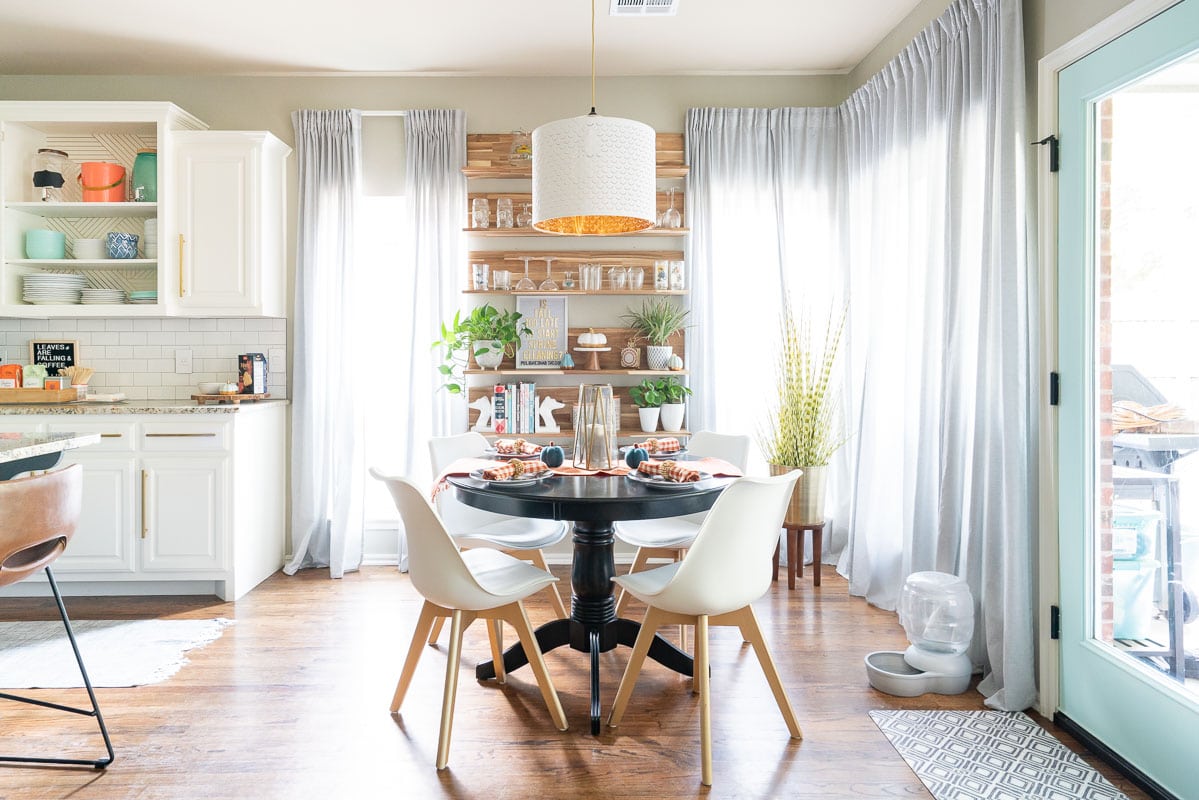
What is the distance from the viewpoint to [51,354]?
4.38 metres

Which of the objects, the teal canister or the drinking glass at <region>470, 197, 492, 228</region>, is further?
the drinking glass at <region>470, 197, 492, 228</region>

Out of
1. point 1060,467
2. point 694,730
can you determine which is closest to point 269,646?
point 694,730

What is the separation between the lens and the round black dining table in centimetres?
232

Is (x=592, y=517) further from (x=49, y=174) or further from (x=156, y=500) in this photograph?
(x=49, y=174)

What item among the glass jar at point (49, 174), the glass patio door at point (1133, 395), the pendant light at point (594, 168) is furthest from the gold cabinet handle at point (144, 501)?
the glass patio door at point (1133, 395)

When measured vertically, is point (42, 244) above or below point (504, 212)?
below

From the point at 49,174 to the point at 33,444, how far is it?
2.50 meters

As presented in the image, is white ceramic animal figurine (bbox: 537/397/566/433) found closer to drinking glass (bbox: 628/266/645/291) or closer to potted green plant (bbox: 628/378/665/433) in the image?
potted green plant (bbox: 628/378/665/433)

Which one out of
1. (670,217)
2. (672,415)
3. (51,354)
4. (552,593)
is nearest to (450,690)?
(552,593)

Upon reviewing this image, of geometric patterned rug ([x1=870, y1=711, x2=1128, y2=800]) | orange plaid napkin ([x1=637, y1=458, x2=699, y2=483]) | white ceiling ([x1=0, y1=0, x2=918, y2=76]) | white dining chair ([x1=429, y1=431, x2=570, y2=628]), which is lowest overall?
geometric patterned rug ([x1=870, y1=711, x2=1128, y2=800])

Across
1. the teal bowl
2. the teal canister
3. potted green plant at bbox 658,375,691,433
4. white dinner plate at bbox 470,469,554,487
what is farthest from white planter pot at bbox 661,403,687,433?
the teal bowl

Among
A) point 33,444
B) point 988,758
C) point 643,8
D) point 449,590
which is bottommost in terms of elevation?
point 988,758

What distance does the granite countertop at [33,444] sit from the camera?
2271 mm

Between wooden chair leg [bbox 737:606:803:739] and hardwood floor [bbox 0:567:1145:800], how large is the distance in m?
0.06
